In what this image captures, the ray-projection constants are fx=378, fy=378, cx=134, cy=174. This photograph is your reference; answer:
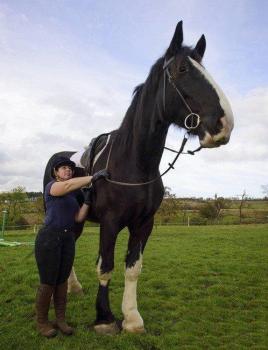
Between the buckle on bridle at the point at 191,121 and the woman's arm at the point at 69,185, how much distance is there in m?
1.32

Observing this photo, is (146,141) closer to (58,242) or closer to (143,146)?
(143,146)

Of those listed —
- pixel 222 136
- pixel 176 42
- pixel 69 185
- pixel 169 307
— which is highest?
pixel 176 42

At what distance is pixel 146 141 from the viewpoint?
15.1 feet

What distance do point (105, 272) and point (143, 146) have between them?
1632 millimetres

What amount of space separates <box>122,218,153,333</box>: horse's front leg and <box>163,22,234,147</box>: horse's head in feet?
4.96

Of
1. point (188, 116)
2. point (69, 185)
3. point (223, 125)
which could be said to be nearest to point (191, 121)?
point (188, 116)

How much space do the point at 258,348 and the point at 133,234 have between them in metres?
1.98

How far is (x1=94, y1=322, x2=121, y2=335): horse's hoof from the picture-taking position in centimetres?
471

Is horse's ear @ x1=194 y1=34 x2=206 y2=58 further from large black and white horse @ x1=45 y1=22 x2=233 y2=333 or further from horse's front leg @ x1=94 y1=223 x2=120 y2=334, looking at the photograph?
horse's front leg @ x1=94 y1=223 x2=120 y2=334

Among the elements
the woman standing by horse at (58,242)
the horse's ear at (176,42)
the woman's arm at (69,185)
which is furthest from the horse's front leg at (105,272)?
the horse's ear at (176,42)

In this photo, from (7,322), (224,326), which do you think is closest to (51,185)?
(7,322)

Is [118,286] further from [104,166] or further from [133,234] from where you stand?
[104,166]

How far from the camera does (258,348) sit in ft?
14.4

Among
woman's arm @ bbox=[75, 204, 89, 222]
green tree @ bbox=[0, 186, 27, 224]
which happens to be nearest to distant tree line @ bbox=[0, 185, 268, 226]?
green tree @ bbox=[0, 186, 27, 224]
